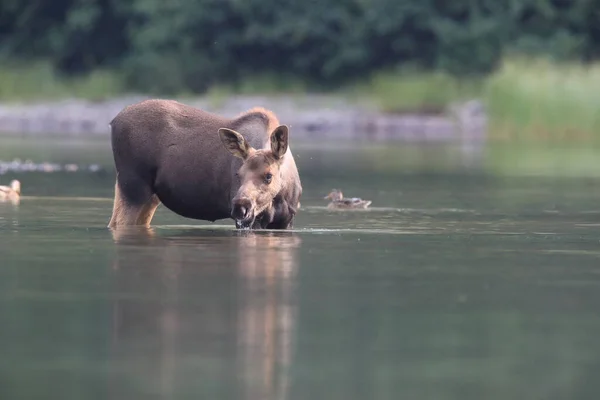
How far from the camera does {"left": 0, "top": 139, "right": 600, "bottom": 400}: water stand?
692 cm

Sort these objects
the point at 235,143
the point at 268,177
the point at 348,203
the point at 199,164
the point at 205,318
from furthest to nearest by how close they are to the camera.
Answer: the point at 348,203
the point at 199,164
the point at 235,143
the point at 268,177
the point at 205,318

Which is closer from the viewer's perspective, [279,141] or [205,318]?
[205,318]

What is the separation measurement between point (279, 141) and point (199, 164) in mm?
868

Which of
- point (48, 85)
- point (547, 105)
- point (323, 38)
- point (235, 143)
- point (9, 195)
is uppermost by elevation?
point (323, 38)

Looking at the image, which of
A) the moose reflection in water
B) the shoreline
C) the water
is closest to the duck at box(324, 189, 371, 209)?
the water

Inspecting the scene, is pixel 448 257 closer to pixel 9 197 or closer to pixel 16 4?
pixel 9 197

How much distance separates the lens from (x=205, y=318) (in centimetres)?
841

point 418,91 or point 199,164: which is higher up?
point 418,91

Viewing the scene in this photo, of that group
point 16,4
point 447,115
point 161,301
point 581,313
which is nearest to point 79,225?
point 161,301

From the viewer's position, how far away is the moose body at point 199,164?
42.9ft

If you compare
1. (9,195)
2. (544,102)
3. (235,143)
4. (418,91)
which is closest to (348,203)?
(9,195)

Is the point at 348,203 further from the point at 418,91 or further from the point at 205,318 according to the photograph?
the point at 418,91

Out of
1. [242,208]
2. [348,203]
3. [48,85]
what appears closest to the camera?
[242,208]

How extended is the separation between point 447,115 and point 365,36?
5581 millimetres
